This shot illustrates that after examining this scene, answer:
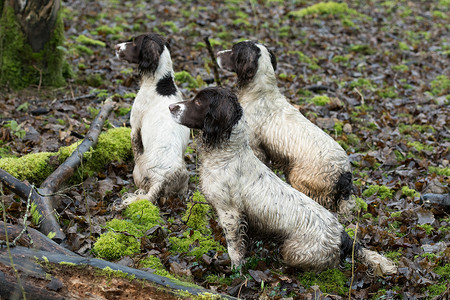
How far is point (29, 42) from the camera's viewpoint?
982cm

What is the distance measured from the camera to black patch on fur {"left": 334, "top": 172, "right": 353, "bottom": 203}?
6.54 meters

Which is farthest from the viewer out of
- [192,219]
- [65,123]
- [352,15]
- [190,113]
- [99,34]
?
[352,15]

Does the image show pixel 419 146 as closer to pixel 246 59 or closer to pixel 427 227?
pixel 427 227

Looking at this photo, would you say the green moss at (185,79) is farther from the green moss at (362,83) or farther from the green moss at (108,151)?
the green moss at (362,83)

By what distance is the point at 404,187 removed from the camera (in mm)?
7645

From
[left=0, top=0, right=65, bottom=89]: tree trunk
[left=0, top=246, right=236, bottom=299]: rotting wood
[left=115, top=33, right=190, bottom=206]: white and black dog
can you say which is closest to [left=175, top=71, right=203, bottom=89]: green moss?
[left=0, top=0, right=65, bottom=89]: tree trunk

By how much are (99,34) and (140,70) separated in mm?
7431

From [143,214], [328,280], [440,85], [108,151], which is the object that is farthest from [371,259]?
[440,85]

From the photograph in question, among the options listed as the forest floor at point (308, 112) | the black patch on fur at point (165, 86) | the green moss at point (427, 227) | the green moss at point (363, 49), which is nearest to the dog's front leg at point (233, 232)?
the forest floor at point (308, 112)

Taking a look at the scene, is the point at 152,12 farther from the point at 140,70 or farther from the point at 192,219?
the point at 192,219

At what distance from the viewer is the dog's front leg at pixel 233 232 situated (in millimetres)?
5461

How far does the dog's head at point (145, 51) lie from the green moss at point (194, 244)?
284cm

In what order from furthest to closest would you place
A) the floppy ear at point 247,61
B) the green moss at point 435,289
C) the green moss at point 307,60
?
the green moss at point 307,60 → the floppy ear at point 247,61 → the green moss at point 435,289

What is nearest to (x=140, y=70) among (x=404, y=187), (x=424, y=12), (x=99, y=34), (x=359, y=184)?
(x=359, y=184)
